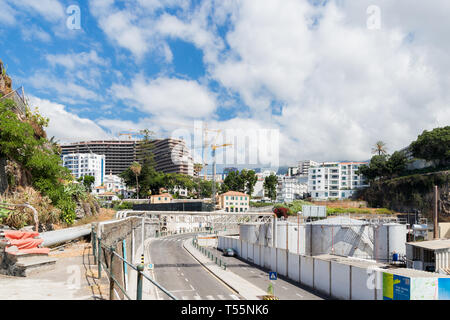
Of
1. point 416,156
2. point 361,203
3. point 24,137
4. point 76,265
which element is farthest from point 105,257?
point 416,156

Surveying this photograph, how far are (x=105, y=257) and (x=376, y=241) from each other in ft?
164

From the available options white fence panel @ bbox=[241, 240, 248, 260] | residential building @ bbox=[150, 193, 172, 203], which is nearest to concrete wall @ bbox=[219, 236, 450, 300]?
white fence panel @ bbox=[241, 240, 248, 260]

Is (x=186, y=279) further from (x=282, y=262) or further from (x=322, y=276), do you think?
(x=322, y=276)

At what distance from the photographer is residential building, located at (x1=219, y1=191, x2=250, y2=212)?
142m

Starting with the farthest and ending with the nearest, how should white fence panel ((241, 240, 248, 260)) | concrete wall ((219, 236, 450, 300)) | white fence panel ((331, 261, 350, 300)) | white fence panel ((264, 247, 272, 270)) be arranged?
white fence panel ((241, 240, 248, 260)) < white fence panel ((264, 247, 272, 270)) < white fence panel ((331, 261, 350, 300)) < concrete wall ((219, 236, 450, 300))

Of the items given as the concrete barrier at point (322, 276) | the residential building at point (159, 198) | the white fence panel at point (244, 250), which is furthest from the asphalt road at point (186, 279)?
the residential building at point (159, 198)

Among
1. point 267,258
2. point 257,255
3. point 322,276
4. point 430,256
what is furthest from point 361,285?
point 257,255

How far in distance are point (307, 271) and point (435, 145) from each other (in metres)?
105

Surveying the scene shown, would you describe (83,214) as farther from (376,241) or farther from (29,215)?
(376,241)

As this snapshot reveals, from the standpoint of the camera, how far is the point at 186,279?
122 ft

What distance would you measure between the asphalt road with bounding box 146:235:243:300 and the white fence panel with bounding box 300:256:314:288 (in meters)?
7.87

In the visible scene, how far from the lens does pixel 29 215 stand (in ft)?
69.3

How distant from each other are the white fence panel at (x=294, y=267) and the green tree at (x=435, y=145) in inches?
3990

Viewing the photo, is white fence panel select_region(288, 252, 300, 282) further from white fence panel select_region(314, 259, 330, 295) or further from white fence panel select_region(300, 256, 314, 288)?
white fence panel select_region(314, 259, 330, 295)
